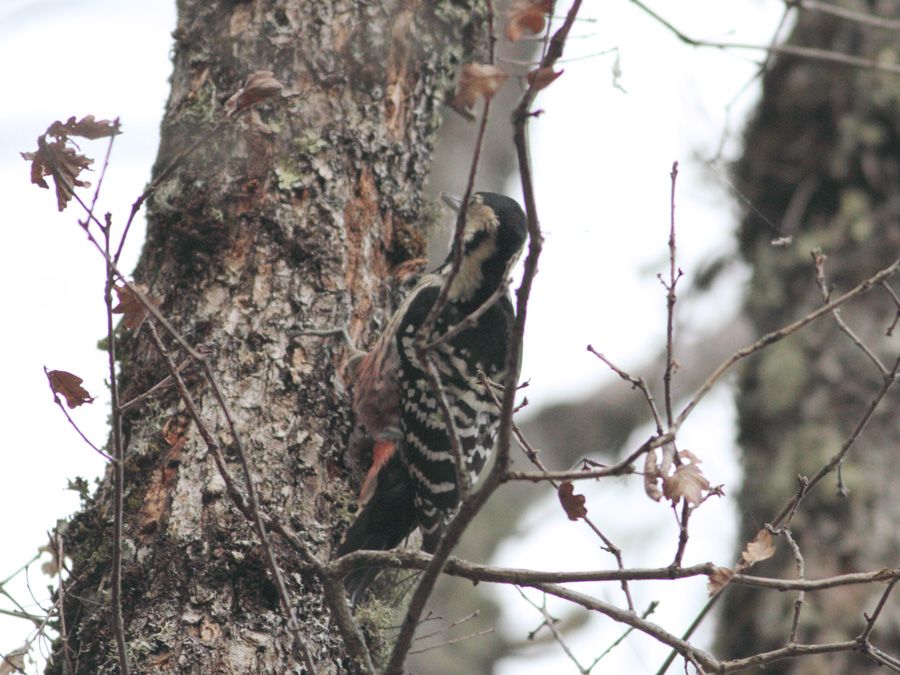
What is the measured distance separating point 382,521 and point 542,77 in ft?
6.88

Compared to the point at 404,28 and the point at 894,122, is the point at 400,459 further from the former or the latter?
the point at 894,122

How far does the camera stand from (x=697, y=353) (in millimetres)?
10344

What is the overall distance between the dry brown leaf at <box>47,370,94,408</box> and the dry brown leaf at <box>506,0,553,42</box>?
1290 millimetres

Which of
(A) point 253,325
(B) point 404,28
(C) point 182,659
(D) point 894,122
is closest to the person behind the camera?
(C) point 182,659

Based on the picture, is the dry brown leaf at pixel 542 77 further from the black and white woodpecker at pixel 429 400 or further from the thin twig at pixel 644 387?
the black and white woodpecker at pixel 429 400

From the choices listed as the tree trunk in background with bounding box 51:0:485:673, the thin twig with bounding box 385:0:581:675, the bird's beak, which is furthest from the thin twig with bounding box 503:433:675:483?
the bird's beak

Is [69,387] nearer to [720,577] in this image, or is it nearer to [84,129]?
[84,129]

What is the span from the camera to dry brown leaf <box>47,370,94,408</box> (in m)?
2.45

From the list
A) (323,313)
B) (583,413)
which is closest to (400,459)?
(323,313)

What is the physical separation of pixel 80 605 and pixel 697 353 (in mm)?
8188

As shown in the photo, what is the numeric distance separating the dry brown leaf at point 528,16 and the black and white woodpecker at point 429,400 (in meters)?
1.47

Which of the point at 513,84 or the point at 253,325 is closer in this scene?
the point at 253,325

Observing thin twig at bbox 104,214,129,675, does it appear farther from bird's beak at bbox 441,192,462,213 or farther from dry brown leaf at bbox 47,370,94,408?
bird's beak at bbox 441,192,462,213

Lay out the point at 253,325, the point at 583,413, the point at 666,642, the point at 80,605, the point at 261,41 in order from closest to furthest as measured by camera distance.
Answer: the point at 666,642 → the point at 80,605 → the point at 253,325 → the point at 261,41 → the point at 583,413
